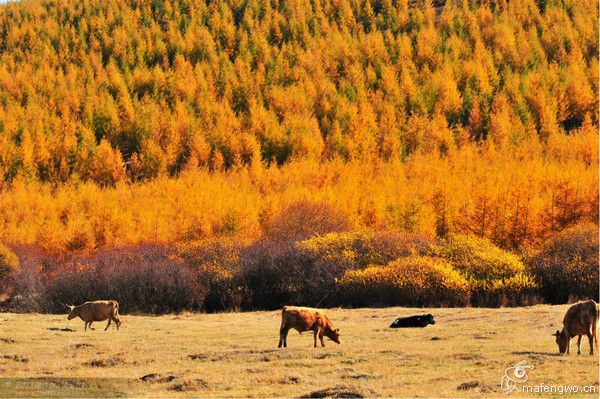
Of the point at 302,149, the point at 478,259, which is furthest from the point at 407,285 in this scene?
the point at 302,149

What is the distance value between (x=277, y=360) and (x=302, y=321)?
9.16 feet

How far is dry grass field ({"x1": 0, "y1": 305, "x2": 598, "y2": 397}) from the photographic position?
75.0 ft

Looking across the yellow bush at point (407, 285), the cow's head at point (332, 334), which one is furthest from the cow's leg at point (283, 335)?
the yellow bush at point (407, 285)

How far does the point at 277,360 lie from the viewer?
26969 mm

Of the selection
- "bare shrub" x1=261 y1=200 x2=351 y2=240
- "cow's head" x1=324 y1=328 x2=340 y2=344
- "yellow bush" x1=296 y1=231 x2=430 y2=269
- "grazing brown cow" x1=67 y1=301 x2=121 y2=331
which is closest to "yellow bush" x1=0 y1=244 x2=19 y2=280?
"bare shrub" x1=261 y1=200 x2=351 y2=240

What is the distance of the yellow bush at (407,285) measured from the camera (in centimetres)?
6038

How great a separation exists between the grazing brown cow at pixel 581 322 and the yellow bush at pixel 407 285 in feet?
107

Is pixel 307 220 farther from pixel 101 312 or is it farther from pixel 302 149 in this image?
pixel 101 312

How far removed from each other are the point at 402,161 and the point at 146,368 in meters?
95.7

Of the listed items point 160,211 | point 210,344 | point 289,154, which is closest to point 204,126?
→ point 289,154

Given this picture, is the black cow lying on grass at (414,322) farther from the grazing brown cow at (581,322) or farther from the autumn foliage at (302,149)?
the autumn foliage at (302,149)

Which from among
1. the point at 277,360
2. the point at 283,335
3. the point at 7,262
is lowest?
the point at 277,360

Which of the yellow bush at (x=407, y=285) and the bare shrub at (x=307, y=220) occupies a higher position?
the bare shrub at (x=307, y=220)

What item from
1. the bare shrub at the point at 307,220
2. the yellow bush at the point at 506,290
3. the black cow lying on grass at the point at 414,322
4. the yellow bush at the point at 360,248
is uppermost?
the bare shrub at the point at 307,220
